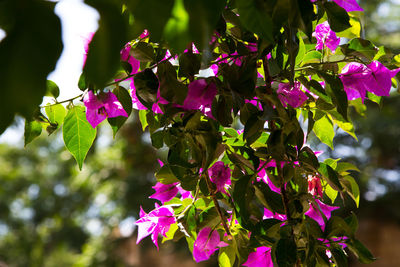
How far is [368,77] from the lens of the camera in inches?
14.8

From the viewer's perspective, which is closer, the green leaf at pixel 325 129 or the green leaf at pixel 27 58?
the green leaf at pixel 27 58

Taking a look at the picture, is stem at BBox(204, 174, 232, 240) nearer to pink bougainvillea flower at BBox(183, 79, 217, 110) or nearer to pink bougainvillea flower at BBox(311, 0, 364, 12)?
pink bougainvillea flower at BBox(183, 79, 217, 110)

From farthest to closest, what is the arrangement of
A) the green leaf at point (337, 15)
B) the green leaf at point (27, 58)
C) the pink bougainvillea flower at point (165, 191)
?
the pink bougainvillea flower at point (165, 191) → the green leaf at point (337, 15) → the green leaf at point (27, 58)

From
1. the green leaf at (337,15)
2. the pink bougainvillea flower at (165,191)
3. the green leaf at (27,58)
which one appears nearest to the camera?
the green leaf at (27,58)

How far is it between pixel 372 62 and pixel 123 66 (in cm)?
Answer: 22

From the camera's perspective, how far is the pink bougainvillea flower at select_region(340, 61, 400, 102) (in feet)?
1.22

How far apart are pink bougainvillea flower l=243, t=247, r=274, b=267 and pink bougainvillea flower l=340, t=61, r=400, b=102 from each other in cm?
17

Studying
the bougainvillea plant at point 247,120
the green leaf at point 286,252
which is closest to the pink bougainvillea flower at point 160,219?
the bougainvillea plant at point 247,120

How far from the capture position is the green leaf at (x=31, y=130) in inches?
14.5

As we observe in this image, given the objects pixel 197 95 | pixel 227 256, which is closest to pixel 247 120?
pixel 197 95

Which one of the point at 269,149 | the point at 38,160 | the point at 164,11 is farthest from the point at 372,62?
the point at 38,160

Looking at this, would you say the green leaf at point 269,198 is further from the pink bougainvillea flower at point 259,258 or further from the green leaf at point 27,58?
the green leaf at point 27,58

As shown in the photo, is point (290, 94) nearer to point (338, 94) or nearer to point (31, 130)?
point (338, 94)

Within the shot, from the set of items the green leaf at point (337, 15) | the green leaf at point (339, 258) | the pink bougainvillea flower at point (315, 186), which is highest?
the green leaf at point (337, 15)
